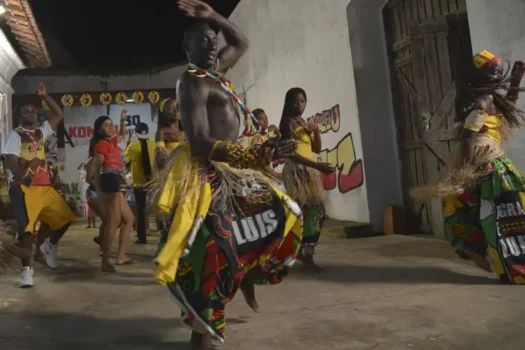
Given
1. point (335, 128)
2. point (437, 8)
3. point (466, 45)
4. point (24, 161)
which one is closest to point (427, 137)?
point (466, 45)

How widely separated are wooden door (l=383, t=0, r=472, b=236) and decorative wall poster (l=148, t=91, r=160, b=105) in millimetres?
11303

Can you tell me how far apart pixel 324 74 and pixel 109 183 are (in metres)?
4.31

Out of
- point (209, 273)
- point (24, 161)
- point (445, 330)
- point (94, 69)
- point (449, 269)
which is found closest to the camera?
point (209, 273)

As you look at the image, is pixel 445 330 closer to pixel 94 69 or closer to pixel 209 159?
pixel 209 159

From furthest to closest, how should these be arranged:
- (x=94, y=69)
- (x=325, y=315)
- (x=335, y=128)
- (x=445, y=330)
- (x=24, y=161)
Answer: (x=94, y=69) < (x=335, y=128) < (x=24, y=161) < (x=325, y=315) < (x=445, y=330)

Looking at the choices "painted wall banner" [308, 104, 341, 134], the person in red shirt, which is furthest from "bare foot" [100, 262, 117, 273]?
"painted wall banner" [308, 104, 341, 134]

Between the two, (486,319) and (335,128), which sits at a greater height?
(335,128)

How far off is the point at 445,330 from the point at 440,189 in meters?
1.34

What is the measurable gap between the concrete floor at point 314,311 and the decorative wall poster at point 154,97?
1269 cm

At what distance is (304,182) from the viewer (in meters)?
4.39

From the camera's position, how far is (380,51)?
7039 mm

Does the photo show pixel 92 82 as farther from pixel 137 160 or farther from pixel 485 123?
pixel 485 123

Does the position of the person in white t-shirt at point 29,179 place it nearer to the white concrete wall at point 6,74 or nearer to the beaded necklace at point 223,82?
the beaded necklace at point 223,82

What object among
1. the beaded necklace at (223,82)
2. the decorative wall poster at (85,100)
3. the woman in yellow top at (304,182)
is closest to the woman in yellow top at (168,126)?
the woman in yellow top at (304,182)
